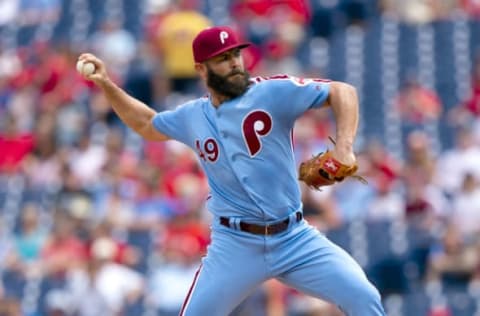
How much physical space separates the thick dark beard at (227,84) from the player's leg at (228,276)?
25.0 inches

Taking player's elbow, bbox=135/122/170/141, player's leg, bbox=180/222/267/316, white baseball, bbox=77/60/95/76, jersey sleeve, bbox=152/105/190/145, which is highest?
white baseball, bbox=77/60/95/76

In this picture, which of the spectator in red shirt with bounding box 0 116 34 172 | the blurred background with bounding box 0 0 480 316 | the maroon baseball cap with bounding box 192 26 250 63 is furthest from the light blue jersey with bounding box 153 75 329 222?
the spectator in red shirt with bounding box 0 116 34 172

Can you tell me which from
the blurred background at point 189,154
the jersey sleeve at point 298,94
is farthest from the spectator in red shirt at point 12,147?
the jersey sleeve at point 298,94

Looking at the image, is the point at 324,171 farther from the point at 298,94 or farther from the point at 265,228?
the point at 265,228

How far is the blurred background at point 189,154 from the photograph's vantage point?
10.6 m

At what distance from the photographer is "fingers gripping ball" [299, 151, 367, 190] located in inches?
238

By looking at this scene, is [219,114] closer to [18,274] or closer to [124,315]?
[124,315]

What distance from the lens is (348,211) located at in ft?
38.1

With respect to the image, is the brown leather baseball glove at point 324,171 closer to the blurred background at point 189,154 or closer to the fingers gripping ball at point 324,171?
the fingers gripping ball at point 324,171

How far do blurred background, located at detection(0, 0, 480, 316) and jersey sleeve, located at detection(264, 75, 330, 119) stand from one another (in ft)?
12.3

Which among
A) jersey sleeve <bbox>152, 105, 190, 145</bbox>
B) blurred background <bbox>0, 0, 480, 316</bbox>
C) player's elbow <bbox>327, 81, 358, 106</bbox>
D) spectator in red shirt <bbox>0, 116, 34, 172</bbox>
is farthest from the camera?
spectator in red shirt <bbox>0, 116, 34, 172</bbox>

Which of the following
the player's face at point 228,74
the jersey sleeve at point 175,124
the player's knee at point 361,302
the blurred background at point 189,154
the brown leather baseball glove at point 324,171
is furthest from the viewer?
the blurred background at point 189,154

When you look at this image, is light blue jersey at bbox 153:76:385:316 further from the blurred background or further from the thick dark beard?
the blurred background

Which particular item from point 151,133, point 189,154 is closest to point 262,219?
point 151,133
